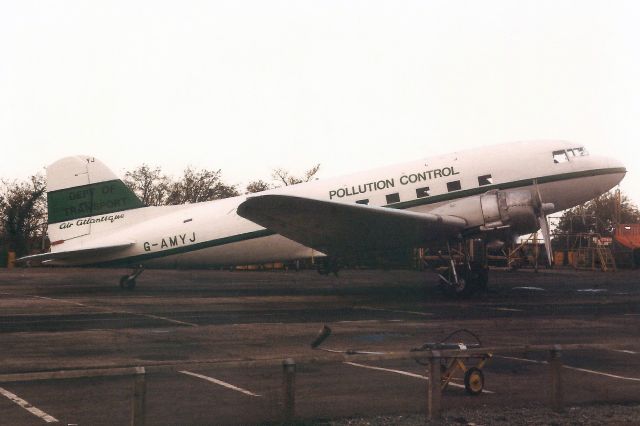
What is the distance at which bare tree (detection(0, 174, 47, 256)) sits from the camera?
84.0m

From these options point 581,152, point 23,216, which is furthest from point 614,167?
point 23,216

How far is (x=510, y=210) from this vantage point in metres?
25.1

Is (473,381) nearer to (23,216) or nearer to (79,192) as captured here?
(79,192)

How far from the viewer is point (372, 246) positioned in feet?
88.3

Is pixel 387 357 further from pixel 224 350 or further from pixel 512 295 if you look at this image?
pixel 512 295

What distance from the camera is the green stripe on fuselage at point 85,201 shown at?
95.9ft

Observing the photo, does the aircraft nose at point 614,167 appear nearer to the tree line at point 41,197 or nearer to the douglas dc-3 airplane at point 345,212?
the douglas dc-3 airplane at point 345,212

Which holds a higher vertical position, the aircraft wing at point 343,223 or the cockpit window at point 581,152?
the cockpit window at point 581,152

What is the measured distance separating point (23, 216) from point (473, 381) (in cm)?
8372

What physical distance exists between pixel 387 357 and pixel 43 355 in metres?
8.26

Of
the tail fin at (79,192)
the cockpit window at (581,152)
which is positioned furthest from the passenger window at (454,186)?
the tail fin at (79,192)

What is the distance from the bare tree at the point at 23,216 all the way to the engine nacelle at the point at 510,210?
217 feet

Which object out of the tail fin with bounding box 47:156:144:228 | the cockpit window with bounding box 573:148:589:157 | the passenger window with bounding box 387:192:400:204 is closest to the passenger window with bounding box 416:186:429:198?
the passenger window with bounding box 387:192:400:204

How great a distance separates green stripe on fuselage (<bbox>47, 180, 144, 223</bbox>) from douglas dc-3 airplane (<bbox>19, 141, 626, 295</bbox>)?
0.13ft
